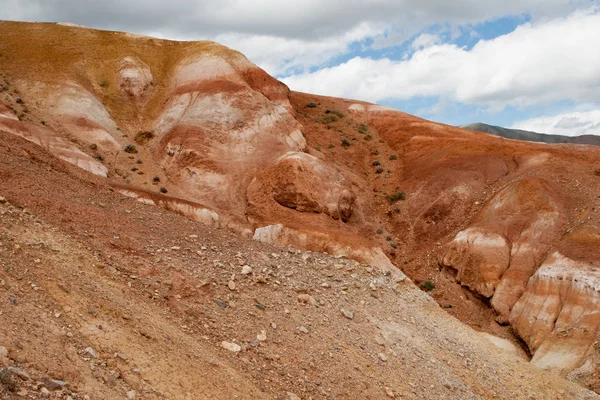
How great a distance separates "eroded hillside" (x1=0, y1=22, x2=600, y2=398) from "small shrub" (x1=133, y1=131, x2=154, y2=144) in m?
0.10

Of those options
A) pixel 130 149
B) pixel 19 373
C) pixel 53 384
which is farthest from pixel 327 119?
pixel 19 373

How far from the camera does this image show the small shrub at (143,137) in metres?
33.1

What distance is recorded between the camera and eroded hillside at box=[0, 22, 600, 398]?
23344 millimetres

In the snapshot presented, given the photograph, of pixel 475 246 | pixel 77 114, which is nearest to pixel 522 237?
pixel 475 246

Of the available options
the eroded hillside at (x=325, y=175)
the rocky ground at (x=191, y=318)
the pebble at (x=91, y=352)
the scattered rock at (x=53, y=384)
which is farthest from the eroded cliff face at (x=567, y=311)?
the scattered rock at (x=53, y=384)

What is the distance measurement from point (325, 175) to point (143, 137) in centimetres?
1211

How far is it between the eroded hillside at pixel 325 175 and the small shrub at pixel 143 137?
0.31 ft

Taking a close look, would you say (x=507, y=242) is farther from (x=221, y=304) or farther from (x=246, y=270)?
(x=221, y=304)

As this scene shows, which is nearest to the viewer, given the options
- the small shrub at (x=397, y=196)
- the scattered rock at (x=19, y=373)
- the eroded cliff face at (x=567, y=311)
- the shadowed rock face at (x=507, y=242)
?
the scattered rock at (x=19, y=373)

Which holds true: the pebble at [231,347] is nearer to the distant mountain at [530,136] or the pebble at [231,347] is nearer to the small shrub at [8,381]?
the small shrub at [8,381]

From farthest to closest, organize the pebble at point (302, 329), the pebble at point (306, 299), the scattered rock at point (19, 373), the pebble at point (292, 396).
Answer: the pebble at point (306, 299), the pebble at point (302, 329), the pebble at point (292, 396), the scattered rock at point (19, 373)

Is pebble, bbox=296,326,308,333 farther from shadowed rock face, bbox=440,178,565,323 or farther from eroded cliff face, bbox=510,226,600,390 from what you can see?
shadowed rock face, bbox=440,178,565,323

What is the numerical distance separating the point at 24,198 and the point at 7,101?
64.8 feet

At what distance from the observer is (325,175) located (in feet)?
96.2
